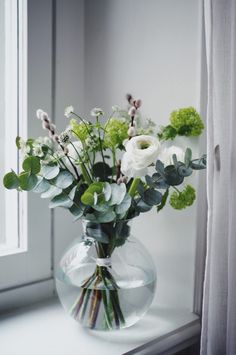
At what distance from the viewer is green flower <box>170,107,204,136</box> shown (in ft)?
2.96

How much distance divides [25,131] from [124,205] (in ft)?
1.34

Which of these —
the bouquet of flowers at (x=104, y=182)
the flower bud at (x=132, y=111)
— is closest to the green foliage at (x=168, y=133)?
the bouquet of flowers at (x=104, y=182)

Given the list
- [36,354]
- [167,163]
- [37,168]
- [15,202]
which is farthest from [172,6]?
[36,354]

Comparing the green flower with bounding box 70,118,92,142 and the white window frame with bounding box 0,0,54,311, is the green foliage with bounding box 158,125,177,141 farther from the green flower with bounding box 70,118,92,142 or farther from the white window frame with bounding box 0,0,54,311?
the white window frame with bounding box 0,0,54,311

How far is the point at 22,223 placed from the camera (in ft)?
3.68

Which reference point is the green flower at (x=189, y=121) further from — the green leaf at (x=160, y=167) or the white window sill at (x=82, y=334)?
the white window sill at (x=82, y=334)

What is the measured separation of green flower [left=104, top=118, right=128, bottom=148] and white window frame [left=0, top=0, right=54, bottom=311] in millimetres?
287

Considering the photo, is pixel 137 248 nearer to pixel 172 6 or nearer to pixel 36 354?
pixel 36 354

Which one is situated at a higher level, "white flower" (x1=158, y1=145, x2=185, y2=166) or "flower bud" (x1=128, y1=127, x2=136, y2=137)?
"flower bud" (x1=128, y1=127, x2=136, y2=137)

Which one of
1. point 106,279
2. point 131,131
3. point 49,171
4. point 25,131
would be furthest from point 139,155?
point 25,131

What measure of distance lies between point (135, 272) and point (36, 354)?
11.0 inches

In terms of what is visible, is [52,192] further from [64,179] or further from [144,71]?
[144,71]

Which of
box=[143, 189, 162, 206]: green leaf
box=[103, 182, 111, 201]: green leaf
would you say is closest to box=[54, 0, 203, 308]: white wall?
box=[143, 189, 162, 206]: green leaf

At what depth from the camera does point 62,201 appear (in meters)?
0.89
